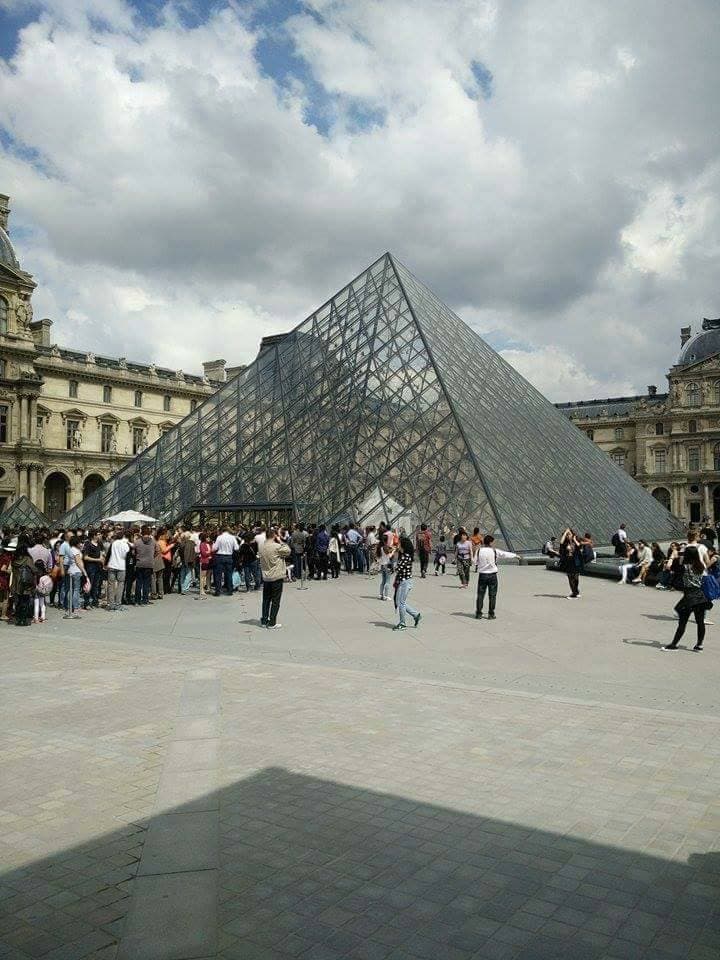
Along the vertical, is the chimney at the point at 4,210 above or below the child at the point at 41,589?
above

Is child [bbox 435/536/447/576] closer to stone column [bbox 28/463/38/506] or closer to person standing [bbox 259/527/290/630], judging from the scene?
person standing [bbox 259/527/290/630]

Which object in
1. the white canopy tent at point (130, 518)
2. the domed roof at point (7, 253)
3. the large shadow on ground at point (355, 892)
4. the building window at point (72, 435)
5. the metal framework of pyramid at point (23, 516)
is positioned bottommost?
the large shadow on ground at point (355, 892)

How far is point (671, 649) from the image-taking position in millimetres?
9281

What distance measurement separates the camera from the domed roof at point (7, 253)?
170 feet

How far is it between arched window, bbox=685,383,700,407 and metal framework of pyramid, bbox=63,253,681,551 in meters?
55.4

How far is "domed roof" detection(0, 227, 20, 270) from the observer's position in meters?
51.7

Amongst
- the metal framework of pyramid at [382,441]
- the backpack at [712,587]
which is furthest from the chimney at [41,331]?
the backpack at [712,587]

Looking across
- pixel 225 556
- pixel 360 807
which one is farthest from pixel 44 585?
pixel 360 807

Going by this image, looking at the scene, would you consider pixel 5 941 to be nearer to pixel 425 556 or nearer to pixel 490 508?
pixel 425 556

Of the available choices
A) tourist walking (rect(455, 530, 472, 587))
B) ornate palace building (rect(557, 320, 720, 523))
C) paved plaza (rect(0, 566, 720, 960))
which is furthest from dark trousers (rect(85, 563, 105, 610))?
ornate palace building (rect(557, 320, 720, 523))

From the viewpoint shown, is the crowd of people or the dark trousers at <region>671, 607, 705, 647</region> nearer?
the dark trousers at <region>671, 607, 705, 647</region>

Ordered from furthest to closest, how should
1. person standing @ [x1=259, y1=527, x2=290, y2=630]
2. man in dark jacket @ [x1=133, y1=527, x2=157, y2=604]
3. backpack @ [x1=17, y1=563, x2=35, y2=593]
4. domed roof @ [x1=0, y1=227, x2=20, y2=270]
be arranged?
domed roof @ [x1=0, y1=227, x2=20, y2=270]
man in dark jacket @ [x1=133, y1=527, x2=157, y2=604]
backpack @ [x1=17, y1=563, x2=35, y2=593]
person standing @ [x1=259, y1=527, x2=290, y2=630]

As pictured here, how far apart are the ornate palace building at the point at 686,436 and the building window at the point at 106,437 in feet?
180

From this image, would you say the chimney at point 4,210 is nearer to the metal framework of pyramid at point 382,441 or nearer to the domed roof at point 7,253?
the domed roof at point 7,253
